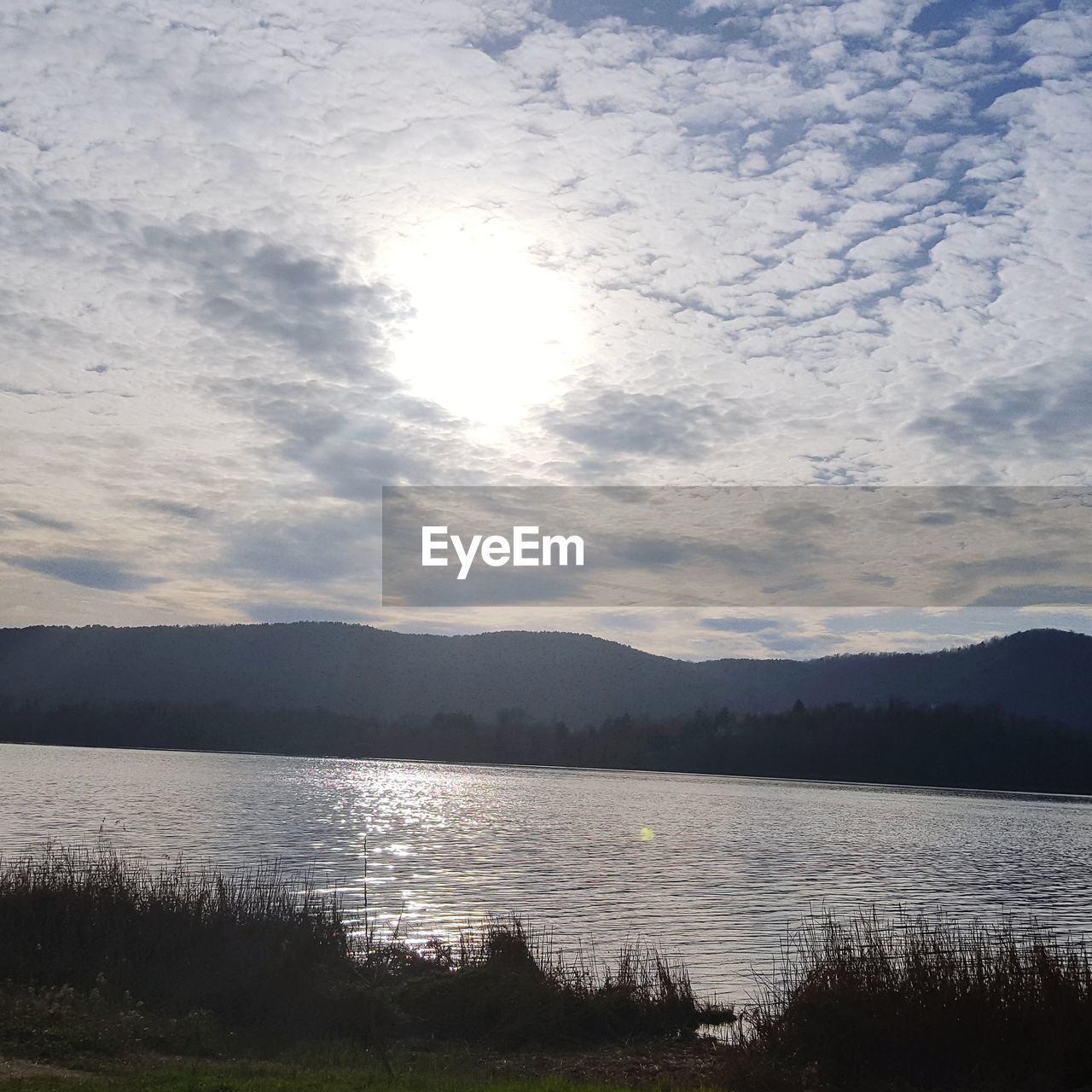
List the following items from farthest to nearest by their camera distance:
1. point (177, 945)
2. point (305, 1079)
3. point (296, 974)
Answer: point (177, 945)
point (296, 974)
point (305, 1079)

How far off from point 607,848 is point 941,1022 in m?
46.1

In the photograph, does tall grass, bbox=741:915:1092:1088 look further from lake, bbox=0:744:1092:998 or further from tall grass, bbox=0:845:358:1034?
tall grass, bbox=0:845:358:1034

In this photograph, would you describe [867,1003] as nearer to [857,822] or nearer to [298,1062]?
[298,1062]

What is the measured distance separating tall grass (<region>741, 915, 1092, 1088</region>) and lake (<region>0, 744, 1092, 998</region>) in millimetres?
7078

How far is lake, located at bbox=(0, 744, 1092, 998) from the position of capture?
3895 cm

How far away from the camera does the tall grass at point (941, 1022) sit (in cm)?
1891

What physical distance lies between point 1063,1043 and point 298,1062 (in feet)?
44.1

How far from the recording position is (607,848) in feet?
211

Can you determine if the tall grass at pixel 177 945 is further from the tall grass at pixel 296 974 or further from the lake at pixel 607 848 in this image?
the lake at pixel 607 848

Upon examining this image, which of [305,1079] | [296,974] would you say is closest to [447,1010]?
[296,974]

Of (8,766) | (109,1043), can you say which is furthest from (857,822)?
(8,766)

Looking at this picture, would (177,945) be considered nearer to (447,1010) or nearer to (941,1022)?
(447,1010)

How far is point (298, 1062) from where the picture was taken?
1884 centimetres

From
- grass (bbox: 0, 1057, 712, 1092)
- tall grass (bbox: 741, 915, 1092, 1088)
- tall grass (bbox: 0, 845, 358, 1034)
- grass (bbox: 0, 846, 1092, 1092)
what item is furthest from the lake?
grass (bbox: 0, 1057, 712, 1092)
